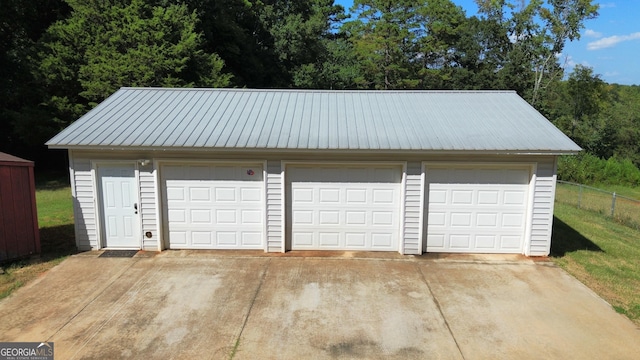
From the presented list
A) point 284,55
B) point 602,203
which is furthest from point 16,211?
point 284,55

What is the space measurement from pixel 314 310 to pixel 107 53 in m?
18.4

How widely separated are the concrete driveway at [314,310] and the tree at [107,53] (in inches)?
513

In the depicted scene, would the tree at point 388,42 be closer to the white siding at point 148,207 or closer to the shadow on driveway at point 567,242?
the shadow on driveway at point 567,242

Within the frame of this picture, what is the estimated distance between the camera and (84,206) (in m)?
9.56

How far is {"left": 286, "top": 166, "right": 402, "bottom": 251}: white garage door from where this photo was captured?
963 centimetres

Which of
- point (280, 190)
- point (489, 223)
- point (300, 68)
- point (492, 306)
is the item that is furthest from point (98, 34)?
point (492, 306)

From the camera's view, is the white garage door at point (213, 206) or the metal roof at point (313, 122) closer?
the metal roof at point (313, 122)

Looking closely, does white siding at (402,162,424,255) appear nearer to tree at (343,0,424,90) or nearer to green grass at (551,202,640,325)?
green grass at (551,202,640,325)

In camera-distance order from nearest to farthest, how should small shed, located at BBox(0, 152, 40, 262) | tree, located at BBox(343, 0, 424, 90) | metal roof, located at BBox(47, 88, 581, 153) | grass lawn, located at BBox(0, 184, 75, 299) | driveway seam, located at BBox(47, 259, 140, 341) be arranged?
driveway seam, located at BBox(47, 259, 140, 341)
grass lawn, located at BBox(0, 184, 75, 299)
small shed, located at BBox(0, 152, 40, 262)
metal roof, located at BBox(47, 88, 581, 153)
tree, located at BBox(343, 0, 424, 90)

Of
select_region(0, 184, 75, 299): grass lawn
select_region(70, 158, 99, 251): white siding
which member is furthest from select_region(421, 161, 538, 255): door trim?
select_region(0, 184, 75, 299): grass lawn

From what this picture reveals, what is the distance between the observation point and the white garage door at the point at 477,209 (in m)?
9.54

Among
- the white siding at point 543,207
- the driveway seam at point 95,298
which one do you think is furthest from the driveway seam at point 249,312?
the white siding at point 543,207

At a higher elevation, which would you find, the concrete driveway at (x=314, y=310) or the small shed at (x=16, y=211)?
the small shed at (x=16, y=211)

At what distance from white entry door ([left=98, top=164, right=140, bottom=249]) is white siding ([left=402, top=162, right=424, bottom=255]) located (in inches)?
249
